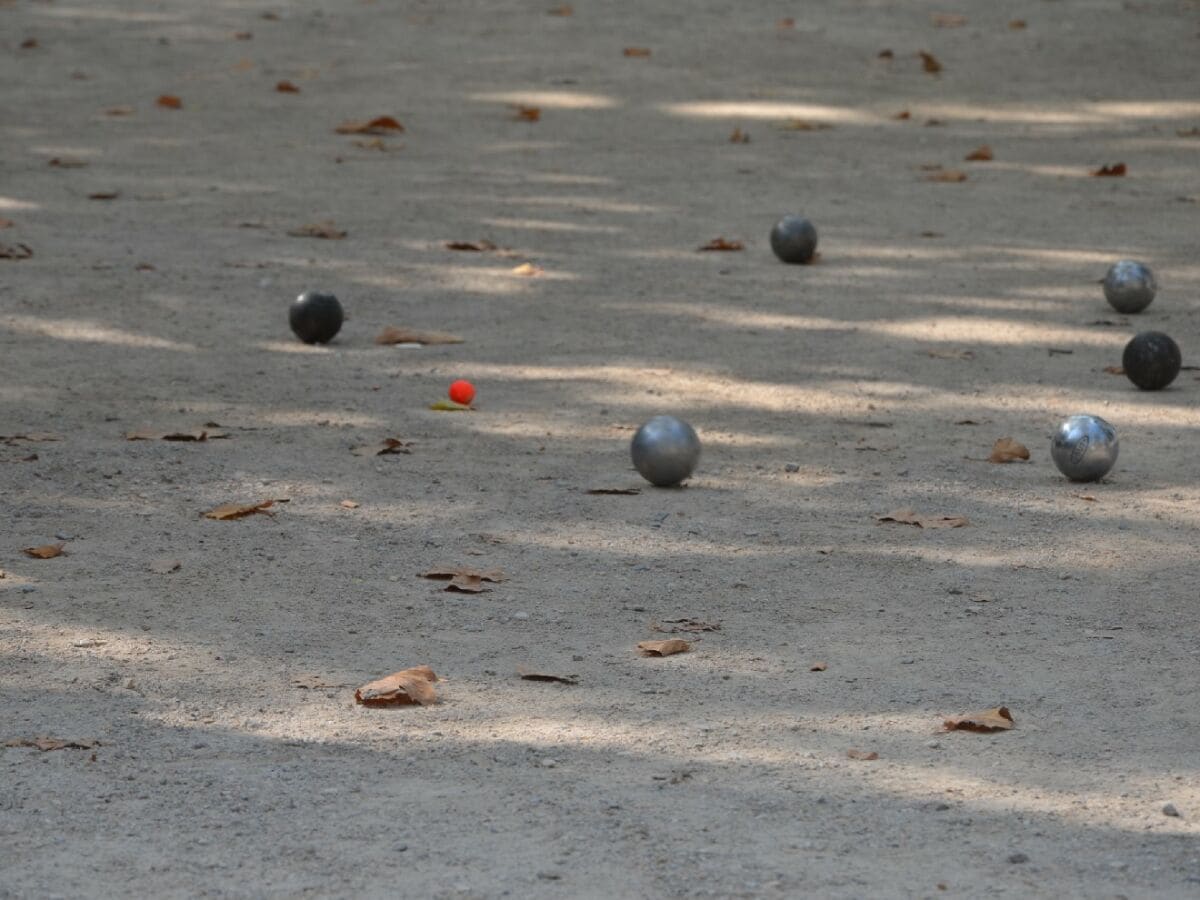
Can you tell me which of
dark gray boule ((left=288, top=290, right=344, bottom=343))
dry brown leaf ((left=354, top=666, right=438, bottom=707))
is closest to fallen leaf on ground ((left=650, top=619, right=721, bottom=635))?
dry brown leaf ((left=354, top=666, right=438, bottom=707))

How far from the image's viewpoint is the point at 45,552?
5.46 m

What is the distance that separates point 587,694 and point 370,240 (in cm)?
594

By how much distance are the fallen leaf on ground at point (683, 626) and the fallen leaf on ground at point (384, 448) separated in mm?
1930

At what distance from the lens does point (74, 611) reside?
5004mm

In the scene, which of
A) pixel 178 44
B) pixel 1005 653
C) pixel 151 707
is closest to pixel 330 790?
pixel 151 707

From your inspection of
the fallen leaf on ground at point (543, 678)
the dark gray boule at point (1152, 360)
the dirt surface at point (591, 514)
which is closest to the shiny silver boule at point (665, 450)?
the dirt surface at point (591, 514)

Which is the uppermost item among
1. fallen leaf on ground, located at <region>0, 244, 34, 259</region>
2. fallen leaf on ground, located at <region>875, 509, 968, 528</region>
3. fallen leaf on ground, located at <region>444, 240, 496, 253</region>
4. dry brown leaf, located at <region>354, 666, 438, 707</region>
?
fallen leaf on ground, located at <region>444, 240, 496, 253</region>

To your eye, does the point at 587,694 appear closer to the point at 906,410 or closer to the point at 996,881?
the point at 996,881

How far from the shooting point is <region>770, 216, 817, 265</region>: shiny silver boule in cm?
961

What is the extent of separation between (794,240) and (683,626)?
4948mm

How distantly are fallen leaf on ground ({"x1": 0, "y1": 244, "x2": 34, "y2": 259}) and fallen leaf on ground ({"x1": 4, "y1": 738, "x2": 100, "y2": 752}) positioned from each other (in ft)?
18.4

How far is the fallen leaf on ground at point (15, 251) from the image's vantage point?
9.28m

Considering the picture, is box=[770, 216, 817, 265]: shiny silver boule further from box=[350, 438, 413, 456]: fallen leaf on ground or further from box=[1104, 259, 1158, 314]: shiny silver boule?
box=[350, 438, 413, 456]: fallen leaf on ground

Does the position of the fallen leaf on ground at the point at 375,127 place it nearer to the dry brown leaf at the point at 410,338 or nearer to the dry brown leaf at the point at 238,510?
the dry brown leaf at the point at 410,338
